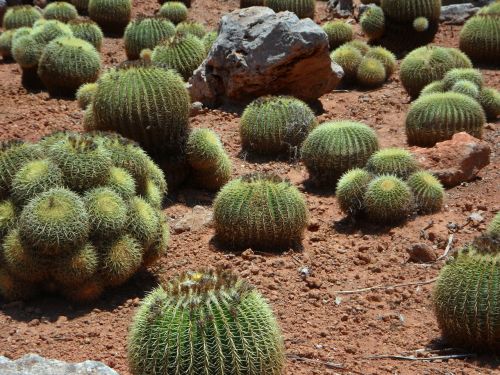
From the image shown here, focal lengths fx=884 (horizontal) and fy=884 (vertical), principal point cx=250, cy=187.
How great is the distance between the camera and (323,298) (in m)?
6.45

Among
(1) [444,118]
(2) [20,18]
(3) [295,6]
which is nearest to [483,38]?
(3) [295,6]

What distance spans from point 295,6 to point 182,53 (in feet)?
13.2

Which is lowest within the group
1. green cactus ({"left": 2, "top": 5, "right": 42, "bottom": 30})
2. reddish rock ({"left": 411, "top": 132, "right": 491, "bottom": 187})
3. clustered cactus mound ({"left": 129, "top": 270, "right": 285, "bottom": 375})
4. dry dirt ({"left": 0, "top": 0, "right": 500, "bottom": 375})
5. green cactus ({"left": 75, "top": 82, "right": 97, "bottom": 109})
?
dry dirt ({"left": 0, "top": 0, "right": 500, "bottom": 375})

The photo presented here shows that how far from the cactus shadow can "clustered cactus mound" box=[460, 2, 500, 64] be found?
26.0 ft

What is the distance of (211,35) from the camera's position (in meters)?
12.5

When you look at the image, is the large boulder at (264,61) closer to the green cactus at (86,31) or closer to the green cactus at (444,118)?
the green cactus at (444,118)

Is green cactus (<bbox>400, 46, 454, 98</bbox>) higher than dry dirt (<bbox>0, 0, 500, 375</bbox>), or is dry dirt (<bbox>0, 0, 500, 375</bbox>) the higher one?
green cactus (<bbox>400, 46, 454, 98</bbox>)

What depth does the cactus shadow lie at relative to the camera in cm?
622

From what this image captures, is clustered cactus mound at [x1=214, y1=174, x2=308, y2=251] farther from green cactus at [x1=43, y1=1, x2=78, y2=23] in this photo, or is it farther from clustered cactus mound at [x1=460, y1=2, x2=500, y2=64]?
green cactus at [x1=43, y1=1, x2=78, y2=23]

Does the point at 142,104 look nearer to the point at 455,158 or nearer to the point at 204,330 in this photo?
the point at 455,158

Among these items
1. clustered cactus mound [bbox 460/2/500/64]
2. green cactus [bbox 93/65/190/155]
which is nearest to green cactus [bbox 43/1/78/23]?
→ clustered cactus mound [bbox 460/2/500/64]

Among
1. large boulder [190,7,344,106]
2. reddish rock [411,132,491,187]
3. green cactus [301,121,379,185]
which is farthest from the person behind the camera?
large boulder [190,7,344,106]

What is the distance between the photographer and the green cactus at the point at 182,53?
1153 centimetres

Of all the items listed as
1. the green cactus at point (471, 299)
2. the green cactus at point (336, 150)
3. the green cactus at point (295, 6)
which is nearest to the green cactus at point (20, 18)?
the green cactus at point (295, 6)
